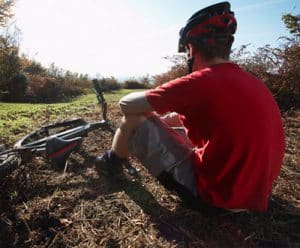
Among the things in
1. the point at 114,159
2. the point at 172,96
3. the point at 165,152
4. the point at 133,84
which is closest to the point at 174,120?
the point at 114,159

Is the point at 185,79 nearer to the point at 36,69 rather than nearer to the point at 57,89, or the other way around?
the point at 57,89

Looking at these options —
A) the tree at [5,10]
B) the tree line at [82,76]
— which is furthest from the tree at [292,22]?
the tree at [5,10]

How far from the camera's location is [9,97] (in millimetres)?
10156

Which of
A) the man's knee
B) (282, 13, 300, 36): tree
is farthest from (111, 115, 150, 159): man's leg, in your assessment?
(282, 13, 300, 36): tree

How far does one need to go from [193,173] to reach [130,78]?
13.9 m

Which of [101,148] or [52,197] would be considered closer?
[52,197]

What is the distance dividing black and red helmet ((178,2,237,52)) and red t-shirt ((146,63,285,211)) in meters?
0.22

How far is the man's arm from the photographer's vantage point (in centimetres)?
199

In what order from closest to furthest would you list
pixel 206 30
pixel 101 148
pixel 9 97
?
pixel 206 30, pixel 101 148, pixel 9 97

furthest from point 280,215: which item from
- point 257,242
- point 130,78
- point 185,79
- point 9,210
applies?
point 130,78

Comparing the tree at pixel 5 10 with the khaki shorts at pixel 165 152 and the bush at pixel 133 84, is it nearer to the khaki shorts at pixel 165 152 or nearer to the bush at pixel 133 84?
the bush at pixel 133 84

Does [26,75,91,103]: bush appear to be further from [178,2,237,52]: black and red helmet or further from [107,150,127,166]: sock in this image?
[178,2,237,52]: black and red helmet

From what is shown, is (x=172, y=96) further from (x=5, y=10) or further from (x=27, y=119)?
(x=5, y=10)

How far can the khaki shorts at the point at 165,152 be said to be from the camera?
2080mm
